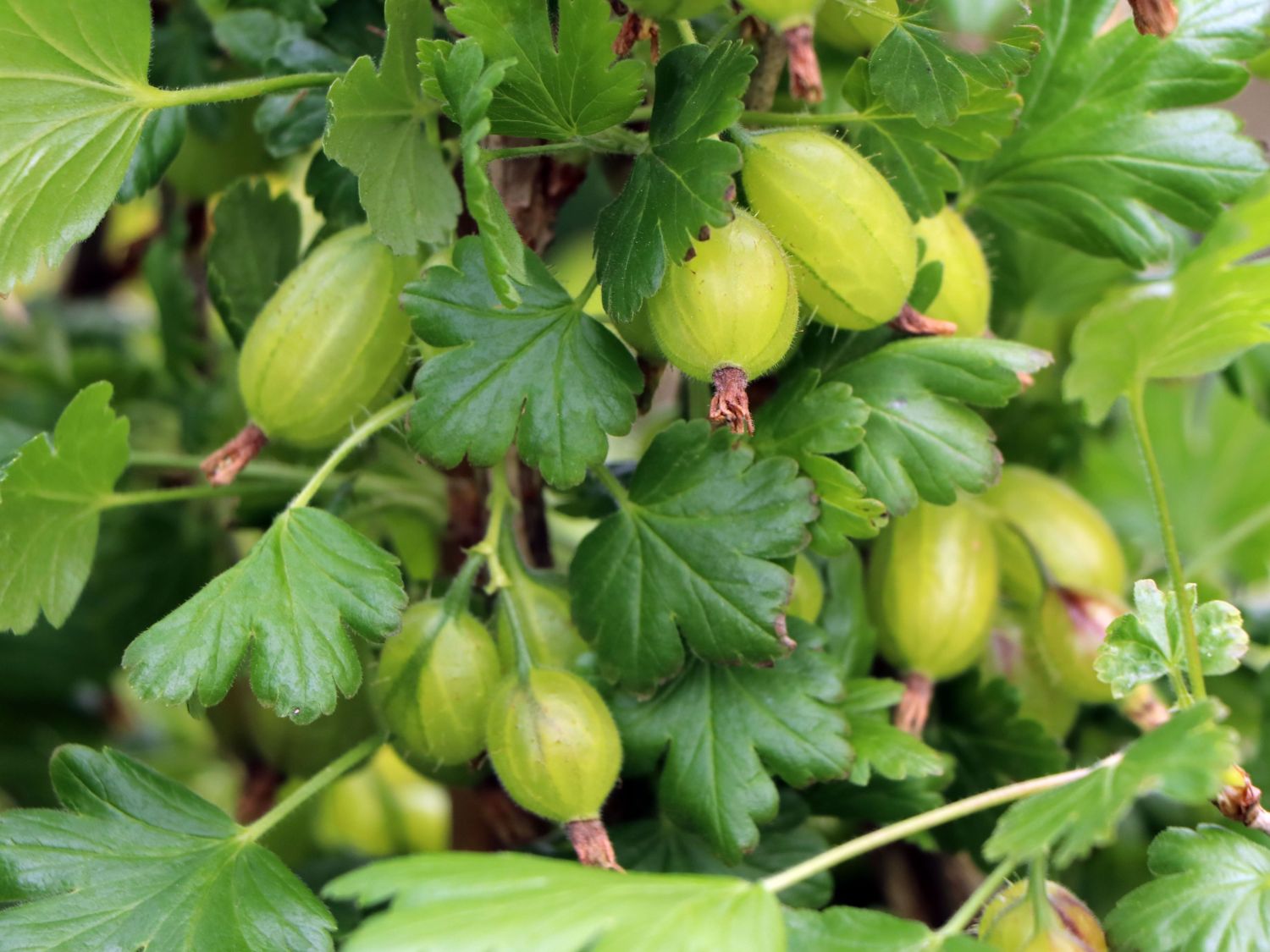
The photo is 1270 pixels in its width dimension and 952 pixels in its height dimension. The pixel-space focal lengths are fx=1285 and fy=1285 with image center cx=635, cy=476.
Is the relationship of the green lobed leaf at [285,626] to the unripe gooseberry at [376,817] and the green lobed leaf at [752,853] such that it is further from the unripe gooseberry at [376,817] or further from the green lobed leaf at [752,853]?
the unripe gooseberry at [376,817]

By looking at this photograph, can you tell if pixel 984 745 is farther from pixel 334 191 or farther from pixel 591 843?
pixel 334 191

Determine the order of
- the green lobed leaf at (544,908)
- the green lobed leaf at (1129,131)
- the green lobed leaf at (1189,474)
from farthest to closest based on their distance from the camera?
the green lobed leaf at (1189,474) → the green lobed leaf at (1129,131) → the green lobed leaf at (544,908)

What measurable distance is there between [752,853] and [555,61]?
0.32m

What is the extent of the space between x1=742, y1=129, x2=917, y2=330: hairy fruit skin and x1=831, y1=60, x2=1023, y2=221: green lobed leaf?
21mm

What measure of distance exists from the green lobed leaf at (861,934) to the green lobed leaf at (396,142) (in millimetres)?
257

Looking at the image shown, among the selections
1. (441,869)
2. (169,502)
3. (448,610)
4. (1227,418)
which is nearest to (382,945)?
(441,869)

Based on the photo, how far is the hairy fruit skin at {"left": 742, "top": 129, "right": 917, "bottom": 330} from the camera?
0.44 m

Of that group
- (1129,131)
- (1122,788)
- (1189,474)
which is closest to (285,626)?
(1122,788)

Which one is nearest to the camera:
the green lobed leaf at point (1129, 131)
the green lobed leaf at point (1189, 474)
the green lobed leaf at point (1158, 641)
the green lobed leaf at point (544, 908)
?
the green lobed leaf at point (544, 908)

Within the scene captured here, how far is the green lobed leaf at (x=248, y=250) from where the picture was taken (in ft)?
1.89

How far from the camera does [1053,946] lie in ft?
1.31

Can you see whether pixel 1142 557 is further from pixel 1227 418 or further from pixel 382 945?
pixel 382 945

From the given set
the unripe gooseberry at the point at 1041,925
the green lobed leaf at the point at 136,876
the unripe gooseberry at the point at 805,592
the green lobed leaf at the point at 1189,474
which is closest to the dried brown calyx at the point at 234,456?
the green lobed leaf at the point at 136,876

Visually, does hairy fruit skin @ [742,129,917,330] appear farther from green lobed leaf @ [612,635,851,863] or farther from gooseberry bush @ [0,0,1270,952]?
green lobed leaf @ [612,635,851,863]
